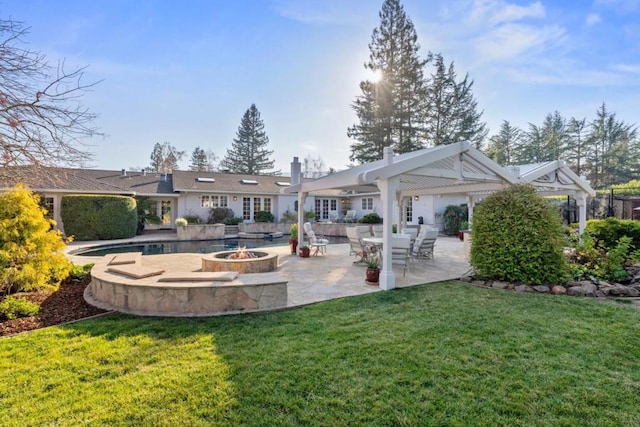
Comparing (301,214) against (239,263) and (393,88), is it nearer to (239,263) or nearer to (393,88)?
(239,263)

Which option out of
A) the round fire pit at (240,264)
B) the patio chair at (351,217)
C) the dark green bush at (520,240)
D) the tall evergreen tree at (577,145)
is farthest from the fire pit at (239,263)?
the tall evergreen tree at (577,145)

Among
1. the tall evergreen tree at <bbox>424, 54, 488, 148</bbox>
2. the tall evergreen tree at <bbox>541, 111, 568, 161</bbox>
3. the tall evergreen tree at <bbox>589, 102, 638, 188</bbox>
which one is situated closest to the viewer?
the tall evergreen tree at <bbox>424, 54, 488, 148</bbox>

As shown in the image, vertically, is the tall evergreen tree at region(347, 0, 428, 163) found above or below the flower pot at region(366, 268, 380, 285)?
above

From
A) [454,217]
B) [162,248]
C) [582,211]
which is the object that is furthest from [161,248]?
[582,211]

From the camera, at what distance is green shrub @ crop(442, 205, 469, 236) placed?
63.0 ft

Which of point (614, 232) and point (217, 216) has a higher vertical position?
point (217, 216)

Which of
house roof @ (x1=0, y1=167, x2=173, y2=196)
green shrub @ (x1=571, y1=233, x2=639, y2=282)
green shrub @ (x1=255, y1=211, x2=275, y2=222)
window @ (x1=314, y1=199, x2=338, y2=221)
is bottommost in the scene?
green shrub @ (x1=571, y1=233, x2=639, y2=282)

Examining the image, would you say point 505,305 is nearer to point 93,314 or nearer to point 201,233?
point 93,314

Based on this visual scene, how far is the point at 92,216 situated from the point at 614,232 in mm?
21341

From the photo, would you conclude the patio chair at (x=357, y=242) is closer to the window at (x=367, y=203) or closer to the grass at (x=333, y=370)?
the grass at (x=333, y=370)

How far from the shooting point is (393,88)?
25.6 m

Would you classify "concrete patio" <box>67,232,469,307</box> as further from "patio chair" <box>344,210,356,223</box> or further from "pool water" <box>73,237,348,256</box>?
"patio chair" <box>344,210,356,223</box>

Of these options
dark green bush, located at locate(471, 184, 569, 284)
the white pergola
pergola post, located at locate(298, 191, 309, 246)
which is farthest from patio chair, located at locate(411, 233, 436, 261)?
pergola post, located at locate(298, 191, 309, 246)

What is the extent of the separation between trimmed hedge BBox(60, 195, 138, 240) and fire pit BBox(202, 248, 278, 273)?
459 inches
